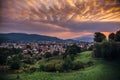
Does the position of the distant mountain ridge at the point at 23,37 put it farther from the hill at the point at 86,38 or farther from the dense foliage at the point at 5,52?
the hill at the point at 86,38

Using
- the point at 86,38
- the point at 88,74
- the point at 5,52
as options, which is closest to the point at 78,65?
the point at 88,74

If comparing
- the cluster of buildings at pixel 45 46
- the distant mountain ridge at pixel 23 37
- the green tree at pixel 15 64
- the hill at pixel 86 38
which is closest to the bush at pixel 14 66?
the green tree at pixel 15 64

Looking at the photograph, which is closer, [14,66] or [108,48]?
[14,66]

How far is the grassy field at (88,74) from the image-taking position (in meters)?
2.98

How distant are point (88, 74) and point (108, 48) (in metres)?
0.44

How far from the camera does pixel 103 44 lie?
10.4 feet

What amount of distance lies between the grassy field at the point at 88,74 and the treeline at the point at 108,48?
0.24 ft

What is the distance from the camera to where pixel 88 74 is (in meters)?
3.03

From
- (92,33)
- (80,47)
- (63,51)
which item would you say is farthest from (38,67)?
(92,33)

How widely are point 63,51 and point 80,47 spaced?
23cm

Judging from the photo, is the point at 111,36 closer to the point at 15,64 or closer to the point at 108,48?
the point at 108,48

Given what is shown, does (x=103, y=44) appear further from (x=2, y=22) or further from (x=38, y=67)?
(x=2, y=22)

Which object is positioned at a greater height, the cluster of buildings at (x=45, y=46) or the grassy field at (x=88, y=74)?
the cluster of buildings at (x=45, y=46)

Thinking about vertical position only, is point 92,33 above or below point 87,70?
above
